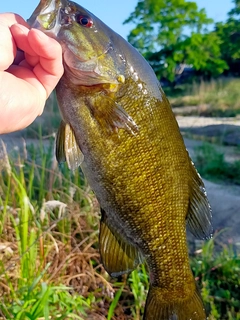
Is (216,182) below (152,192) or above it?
below

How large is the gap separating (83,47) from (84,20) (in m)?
0.09

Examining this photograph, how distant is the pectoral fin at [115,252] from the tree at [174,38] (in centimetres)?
2976

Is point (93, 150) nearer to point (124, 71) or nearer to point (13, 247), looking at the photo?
point (124, 71)

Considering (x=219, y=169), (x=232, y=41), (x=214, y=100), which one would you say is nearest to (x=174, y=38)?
(x=232, y=41)

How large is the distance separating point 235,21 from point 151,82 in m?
32.6

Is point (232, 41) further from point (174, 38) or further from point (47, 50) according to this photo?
point (47, 50)

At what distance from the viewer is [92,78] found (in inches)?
61.9

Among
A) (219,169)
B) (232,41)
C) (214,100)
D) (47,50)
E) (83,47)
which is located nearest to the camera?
(47,50)

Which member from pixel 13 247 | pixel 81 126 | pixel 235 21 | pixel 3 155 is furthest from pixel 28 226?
pixel 235 21

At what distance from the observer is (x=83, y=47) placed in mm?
1562

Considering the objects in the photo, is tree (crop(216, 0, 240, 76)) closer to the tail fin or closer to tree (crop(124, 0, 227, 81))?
Answer: tree (crop(124, 0, 227, 81))

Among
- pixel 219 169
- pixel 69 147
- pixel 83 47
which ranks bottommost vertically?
pixel 219 169

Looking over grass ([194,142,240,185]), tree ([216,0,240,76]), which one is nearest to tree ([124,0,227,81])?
tree ([216,0,240,76])

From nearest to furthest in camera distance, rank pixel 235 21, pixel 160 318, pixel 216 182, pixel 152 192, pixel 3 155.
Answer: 1. pixel 152 192
2. pixel 160 318
3. pixel 3 155
4. pixel 216 182
5. pixel 235 21
